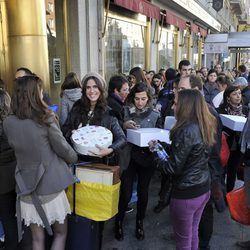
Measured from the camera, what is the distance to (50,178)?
90.4 inches

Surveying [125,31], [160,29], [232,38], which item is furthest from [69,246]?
[232,38]

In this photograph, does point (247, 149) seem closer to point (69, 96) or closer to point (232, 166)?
point (232, 166)

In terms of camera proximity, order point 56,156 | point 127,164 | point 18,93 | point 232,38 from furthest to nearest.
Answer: point 232,38, point 127,164, point 56,156, point 18,93

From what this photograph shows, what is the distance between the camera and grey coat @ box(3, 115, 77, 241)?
7.18 ft

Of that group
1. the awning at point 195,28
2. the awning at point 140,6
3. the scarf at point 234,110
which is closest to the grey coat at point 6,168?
the scarf at point 234,110

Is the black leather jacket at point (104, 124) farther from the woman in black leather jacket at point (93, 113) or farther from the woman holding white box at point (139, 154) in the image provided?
the woman holding white box at point (139, 154)

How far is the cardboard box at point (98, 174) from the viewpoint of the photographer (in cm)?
248

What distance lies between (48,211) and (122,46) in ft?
25.1

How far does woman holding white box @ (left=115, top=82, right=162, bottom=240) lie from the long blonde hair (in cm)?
79

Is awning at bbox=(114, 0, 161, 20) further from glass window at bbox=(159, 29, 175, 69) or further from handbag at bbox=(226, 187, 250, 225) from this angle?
handbag at bbox=(226, 187, 250, 225)

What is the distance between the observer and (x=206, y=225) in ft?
9.88

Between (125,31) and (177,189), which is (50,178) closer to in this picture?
(177,189)

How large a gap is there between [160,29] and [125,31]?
3056mm

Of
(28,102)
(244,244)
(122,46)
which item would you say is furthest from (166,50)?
(28,102)
